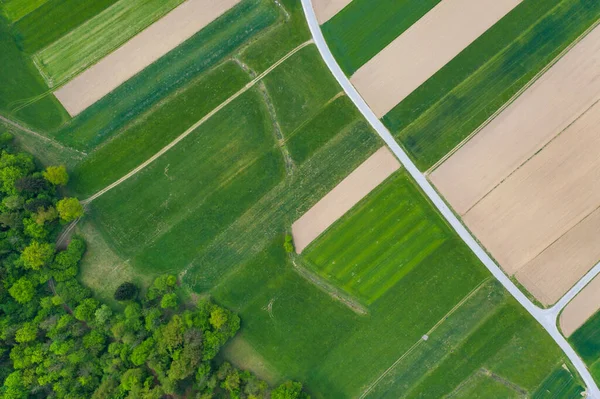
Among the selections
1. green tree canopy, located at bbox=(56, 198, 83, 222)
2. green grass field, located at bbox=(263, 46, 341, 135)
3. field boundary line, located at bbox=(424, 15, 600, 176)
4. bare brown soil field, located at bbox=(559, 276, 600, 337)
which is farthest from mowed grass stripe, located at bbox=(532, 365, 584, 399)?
green tree canopy, located at bbox=(56, 198, 83, 222)

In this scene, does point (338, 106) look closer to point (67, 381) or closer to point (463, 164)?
point (463, 164)

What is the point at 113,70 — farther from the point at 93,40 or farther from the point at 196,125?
the point at 196,125

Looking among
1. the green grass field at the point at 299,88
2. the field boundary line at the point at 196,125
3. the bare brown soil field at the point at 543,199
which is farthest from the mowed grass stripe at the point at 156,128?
the bare brown soil field at the point at 543,199

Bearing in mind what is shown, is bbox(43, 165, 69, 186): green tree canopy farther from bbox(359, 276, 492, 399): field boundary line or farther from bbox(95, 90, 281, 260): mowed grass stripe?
bbox(359, 276, 492, 399): field boundary line

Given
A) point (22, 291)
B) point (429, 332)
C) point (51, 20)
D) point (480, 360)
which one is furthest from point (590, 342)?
point (51, 20)

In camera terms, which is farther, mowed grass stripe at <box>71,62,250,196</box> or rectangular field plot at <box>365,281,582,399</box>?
mowed grass stripe at <box>71,62,250,196</box>

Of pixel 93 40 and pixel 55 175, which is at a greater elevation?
pixel 93 40
